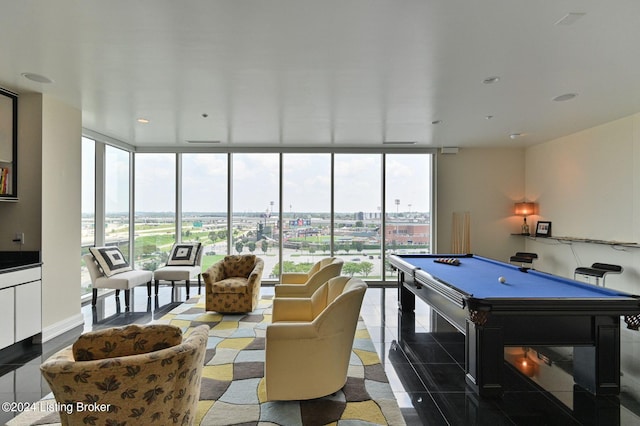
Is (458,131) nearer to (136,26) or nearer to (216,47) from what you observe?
(216,47)

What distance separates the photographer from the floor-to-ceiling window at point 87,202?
19.8ft

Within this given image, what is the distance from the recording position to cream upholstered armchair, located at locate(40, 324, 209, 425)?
1.65m

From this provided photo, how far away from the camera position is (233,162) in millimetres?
7555

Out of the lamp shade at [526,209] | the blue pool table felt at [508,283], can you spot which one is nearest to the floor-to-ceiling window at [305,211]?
the blue pool table felt at [508,283]

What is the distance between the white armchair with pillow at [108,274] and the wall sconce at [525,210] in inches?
284

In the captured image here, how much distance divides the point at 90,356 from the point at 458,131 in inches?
228

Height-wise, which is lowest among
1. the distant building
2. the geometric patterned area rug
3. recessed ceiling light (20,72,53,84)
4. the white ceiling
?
the geometric patterned area rug

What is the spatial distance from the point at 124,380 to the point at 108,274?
4551mm

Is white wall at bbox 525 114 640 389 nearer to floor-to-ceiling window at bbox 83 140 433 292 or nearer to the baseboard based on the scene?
floor-to-ceiling window at bbox 83 140 433 292

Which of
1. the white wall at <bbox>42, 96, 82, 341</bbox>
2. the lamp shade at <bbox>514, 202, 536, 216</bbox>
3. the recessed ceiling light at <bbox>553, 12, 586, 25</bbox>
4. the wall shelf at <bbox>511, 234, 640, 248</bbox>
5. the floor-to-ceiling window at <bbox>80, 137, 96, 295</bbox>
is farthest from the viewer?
the lamp shade at <bbox>514, 202, 536, 216</bbox>

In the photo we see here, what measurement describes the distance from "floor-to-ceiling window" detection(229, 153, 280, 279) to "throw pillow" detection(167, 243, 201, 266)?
3.25 feet

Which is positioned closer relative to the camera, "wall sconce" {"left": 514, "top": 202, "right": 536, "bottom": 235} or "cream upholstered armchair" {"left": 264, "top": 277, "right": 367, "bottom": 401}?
"cream upholstered armchair" {"left": 264, "top": 277, "right": 367, "bottom": 401}

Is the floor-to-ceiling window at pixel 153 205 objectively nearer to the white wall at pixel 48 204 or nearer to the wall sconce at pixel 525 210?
the white wall at pixel 48 204

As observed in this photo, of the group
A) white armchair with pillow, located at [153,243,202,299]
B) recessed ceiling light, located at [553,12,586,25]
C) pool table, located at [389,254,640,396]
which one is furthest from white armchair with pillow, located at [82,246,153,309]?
recessed ceiling light, located at [553,12,586,25]
